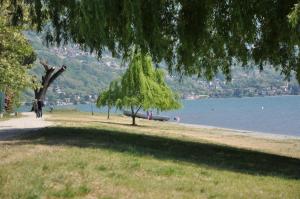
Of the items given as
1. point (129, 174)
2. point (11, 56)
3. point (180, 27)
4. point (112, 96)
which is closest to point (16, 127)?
point (11, 56)

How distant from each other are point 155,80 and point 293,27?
1321 inches

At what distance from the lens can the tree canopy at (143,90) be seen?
4634 centimetres

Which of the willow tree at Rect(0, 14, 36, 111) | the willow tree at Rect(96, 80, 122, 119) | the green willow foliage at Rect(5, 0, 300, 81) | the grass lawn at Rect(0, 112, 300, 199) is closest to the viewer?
the grass lawn at Rect(0, 112, 300, 199)

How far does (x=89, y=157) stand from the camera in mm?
14828

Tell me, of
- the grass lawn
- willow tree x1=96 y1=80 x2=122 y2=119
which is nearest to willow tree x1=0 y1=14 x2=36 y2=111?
the grass lawn

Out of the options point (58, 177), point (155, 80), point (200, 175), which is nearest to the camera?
point (58, 177)

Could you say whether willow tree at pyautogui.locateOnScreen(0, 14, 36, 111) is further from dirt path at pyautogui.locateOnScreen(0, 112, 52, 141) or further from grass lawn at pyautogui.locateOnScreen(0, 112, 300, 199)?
grass lawn at pyautogui.locateOnScreen(0, 112, 300, 199)

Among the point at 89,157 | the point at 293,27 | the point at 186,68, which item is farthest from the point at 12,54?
the point at 293,27

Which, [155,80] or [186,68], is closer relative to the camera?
[186,68]

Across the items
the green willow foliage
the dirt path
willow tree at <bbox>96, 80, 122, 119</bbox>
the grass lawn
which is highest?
the green willow foliage

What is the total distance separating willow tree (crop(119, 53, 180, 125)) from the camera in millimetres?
46344

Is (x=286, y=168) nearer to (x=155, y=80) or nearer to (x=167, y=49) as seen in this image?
(x=167, y=49)

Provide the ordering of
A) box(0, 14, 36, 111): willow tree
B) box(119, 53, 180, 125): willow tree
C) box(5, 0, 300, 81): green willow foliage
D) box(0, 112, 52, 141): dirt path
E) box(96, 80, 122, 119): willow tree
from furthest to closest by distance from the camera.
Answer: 1. box(96, 80, 122, 119): willow tree
2. box(119, 53, 180, 125): willow tree
3. box(0, 14, 36, 111): willow tree
4. box(0, 112, 52, 141): dirt path
5. box(5, 0, 300, 81): green willow foliage

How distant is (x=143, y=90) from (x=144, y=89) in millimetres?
128
